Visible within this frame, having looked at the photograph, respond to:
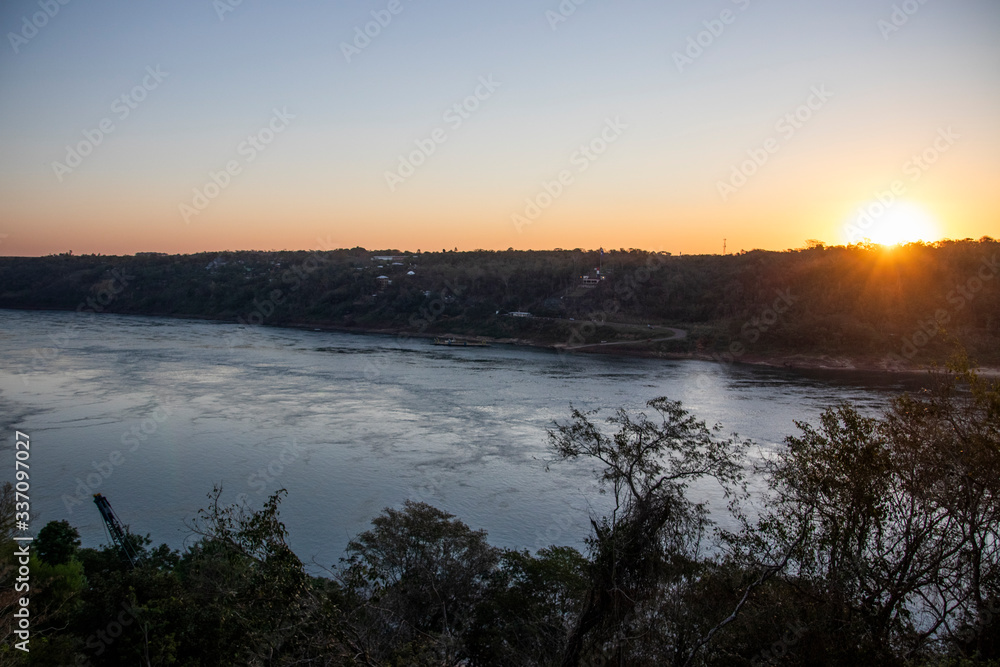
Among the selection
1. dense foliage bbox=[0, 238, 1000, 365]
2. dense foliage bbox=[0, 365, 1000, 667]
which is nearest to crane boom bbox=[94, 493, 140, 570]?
dense foliage bbox=[0, 365, 1000, 667]

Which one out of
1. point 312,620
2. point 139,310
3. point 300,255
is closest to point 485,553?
point 312,620

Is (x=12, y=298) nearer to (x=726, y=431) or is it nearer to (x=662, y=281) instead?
(x=662, y=281)

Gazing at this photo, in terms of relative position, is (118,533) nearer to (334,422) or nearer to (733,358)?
(334,422)

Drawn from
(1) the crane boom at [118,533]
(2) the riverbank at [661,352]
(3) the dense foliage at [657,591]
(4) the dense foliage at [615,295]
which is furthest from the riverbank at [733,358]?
(1) the crane boom at [118,533]

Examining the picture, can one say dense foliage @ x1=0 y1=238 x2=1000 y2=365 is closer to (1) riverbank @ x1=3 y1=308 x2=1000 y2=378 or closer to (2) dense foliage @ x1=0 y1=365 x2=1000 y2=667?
(1) riverbank @ x1=3 y1=308 x2=1000 y2=378

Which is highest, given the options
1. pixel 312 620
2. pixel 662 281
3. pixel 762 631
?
pixel 662 281
